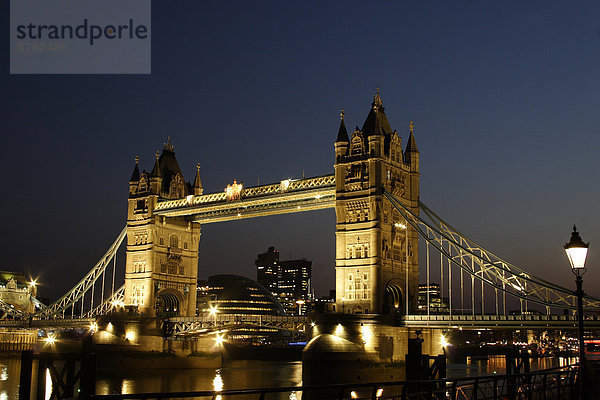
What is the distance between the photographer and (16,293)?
123m

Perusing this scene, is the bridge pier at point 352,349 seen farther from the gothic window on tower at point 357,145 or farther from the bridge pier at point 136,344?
the bridge pier at point 136,344

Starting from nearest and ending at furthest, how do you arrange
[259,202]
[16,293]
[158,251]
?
1. [259,202]
2. [158,251]
3. [16,293]

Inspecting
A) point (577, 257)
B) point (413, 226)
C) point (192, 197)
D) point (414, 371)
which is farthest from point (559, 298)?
point (192, 197)

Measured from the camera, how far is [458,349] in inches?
4990

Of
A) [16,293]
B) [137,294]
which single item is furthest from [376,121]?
[16,293]

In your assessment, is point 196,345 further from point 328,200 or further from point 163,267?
point 328,200

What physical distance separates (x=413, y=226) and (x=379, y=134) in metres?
8.07

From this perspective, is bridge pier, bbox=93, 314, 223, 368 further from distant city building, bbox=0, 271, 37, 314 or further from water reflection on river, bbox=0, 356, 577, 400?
distant city building, bbox=0, 271, 37, 314

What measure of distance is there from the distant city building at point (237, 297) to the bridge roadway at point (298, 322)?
42.3 metres

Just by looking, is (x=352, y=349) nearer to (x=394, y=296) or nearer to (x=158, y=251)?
(x=394, y=296)

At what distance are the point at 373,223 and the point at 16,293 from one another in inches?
3416

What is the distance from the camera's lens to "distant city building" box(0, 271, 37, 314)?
399 ft

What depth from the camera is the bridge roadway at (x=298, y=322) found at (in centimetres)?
4816

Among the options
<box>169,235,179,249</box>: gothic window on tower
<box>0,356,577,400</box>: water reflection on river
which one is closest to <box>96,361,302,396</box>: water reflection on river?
<box>0,356,577,400</box>: water reflection on river
